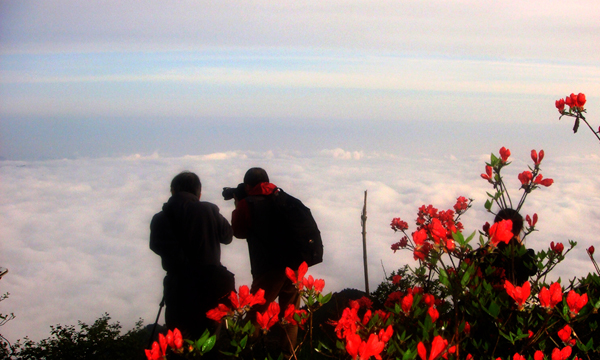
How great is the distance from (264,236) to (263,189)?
1.32 feet

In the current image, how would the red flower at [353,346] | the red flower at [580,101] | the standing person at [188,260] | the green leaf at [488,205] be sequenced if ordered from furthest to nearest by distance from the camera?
the standing person at [188,260] → the red flower at [580,101] → the green leaf at [488,205] → the red flower at [353,346]

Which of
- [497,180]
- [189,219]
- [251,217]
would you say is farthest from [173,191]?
[497,180]

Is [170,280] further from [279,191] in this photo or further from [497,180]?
[497,180]

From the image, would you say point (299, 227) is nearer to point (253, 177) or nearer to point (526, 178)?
point (253, 177)

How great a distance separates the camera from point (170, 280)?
14.1 ft

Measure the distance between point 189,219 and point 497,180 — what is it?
240 centimetres

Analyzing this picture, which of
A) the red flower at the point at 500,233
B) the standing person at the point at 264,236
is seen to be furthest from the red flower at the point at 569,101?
the standing person at the point at 264,236

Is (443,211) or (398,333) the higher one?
(443,211)

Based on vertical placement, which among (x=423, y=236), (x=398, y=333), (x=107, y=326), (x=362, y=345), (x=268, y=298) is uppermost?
(x=423, y=236)

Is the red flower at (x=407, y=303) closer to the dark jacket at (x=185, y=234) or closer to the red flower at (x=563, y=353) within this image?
the red flower at (x=563, y=353)

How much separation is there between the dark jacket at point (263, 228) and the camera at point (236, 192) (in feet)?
0.51

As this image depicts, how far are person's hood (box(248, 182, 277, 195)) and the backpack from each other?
0.04m

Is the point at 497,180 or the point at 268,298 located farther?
the point at 268,298

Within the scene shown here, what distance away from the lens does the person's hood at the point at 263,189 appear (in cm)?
439
